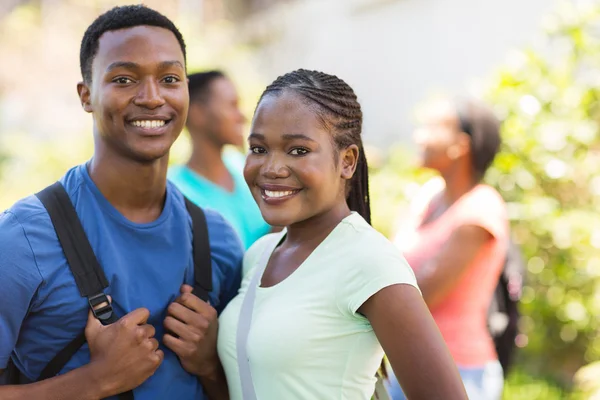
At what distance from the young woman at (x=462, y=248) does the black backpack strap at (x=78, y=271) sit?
1.66m

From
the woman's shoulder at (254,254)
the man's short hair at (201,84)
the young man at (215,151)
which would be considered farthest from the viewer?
the man's short hair at (201,84)

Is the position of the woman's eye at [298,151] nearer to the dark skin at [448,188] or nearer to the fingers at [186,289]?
the fingers at [186,289]

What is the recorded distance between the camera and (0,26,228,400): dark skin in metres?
2.28

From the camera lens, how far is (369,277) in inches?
80.0

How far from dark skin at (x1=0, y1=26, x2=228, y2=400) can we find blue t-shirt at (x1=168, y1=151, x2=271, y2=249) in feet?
4.35

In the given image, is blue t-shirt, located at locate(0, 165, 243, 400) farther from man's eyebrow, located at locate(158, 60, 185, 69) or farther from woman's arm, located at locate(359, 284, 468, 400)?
woman's arm, located at locate(359, 284, 468, 400)

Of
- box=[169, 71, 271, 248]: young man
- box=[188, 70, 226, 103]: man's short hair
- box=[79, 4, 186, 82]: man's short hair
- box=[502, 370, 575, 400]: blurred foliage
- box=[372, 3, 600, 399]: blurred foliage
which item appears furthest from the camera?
box=[502, 370, 575, 400]: blurred foliage

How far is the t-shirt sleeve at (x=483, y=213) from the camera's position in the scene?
3.79 m

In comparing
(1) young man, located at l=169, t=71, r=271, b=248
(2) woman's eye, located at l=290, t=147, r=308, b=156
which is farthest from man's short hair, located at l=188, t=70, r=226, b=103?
(2) woman's eye, located at l=290, t=147, r=308, b=156

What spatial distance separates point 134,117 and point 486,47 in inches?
245

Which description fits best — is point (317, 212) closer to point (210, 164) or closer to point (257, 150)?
point (257, 150)

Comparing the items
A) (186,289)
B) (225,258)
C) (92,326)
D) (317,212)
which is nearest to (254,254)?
(225,258)

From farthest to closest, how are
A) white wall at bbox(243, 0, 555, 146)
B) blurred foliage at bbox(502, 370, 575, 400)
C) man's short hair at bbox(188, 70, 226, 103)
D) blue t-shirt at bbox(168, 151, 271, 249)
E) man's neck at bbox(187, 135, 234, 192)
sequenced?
white wall at bbox(243, 0, 555, 146) → blurred foliage at bbox(502, 370, 575, 400) → man's short hair at bbox(188, 70, 226, 103) → man's neck at bbox(187, 135, 234, 192) → blue t-shirt at bbox(168, 151, 271, 249)

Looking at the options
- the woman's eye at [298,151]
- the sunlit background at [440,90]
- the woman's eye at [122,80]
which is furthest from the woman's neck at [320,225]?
the sunlit background at [440,90]
